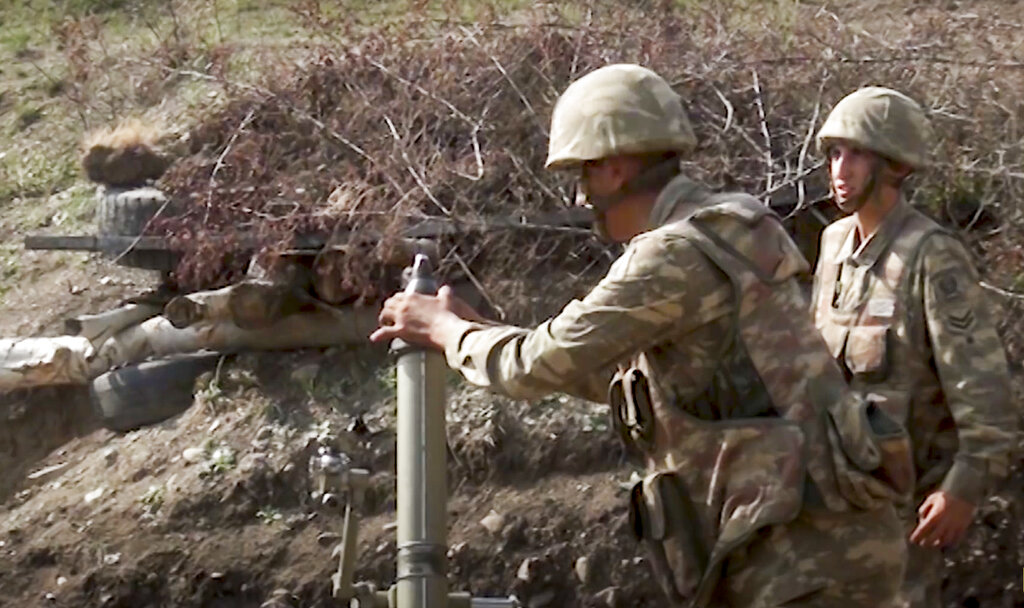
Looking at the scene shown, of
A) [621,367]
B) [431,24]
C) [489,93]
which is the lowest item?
[621,367]

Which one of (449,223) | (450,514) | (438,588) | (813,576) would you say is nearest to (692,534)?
(813,576)

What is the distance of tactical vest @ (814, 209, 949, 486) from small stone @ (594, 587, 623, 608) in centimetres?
190

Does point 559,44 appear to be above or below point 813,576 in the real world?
above

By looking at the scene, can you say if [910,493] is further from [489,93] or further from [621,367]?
[489,93]

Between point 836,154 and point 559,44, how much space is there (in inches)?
138

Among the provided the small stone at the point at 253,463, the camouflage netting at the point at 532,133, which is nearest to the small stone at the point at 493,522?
the small stone at the point at 253,463

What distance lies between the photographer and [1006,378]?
5.61 metres

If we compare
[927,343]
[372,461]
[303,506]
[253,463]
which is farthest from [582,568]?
[927,343]

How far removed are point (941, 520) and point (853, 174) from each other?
1.02m

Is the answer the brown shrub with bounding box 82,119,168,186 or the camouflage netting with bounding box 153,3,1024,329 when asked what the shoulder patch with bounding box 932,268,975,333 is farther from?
the brown shrub with bounding box 82,119,168,186

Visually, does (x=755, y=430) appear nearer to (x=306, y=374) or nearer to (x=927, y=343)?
(x=927, y=343)

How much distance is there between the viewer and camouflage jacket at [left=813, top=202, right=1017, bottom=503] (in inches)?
219

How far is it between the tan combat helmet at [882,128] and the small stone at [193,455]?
355 centimetres

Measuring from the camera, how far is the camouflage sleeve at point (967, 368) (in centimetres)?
552
